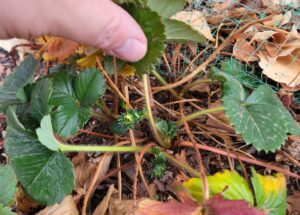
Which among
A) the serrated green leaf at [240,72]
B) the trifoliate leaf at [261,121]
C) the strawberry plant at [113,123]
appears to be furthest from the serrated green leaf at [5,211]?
the serrated green leaf at [240,72]

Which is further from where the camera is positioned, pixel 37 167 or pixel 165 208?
pixel 37 167

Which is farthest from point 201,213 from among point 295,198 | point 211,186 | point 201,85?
point 201,85

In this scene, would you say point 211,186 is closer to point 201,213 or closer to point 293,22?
point 201,213

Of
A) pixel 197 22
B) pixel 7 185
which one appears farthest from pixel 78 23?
pixel 197 22

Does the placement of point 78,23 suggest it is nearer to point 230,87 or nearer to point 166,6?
point 166,6

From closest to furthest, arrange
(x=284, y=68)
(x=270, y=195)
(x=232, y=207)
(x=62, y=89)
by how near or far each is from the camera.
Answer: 1. (x=232, y=207)
2. (x=270, y=195)
3. (x=62, y=89)
4. (x=284, y=68)

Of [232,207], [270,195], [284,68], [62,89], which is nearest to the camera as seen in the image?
[232,207]

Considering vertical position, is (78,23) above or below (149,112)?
above

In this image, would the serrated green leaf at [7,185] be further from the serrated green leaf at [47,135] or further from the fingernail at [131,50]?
the fingernail at [131,50]
